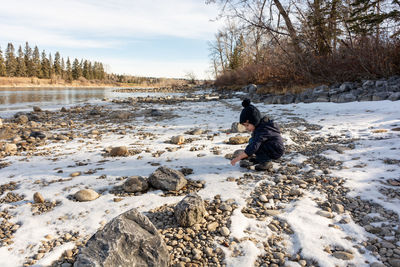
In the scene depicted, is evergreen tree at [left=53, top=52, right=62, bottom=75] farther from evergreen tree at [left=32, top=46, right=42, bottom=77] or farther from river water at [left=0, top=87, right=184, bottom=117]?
river water at [left=0, top=87, right=184, bottom=117]

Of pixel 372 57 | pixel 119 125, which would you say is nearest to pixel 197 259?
pixel 119 125

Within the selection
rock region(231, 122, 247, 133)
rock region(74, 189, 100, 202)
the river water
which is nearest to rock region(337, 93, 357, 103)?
rock region(231, 122, 247, 133)

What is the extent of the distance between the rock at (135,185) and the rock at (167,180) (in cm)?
12

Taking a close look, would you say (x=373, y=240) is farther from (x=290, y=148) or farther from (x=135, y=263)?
(x=290, y=148)

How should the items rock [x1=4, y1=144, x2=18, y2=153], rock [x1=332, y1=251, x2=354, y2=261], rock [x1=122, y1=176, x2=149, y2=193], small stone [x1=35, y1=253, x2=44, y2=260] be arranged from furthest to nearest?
1. rock [x1=4, y1=144, x2=18, y2=153]
2. rock [x1=122, y1=176, x2=149, y2=193]
3. small stone [x1=35, y1=253, x2=44, y2=260]
4. rock [x1=332, y1=251, x2=354, y2=261]

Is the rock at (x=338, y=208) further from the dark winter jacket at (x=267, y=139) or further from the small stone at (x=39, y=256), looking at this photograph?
the small stone at (x=39, y=256)

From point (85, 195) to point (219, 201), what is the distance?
174cm

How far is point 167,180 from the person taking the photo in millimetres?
3285

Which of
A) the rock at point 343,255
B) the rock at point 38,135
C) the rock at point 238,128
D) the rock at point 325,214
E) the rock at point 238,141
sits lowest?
the rock at point 343,255

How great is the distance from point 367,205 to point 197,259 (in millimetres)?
2107

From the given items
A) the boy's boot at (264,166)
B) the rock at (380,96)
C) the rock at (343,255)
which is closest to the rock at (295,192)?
the boy's boot at (264,166)

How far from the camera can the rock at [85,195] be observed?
298 centimetres

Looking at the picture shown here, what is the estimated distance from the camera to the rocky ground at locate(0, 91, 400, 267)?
81.7 inches

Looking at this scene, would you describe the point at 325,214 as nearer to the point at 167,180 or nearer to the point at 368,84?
the point at 167,180
